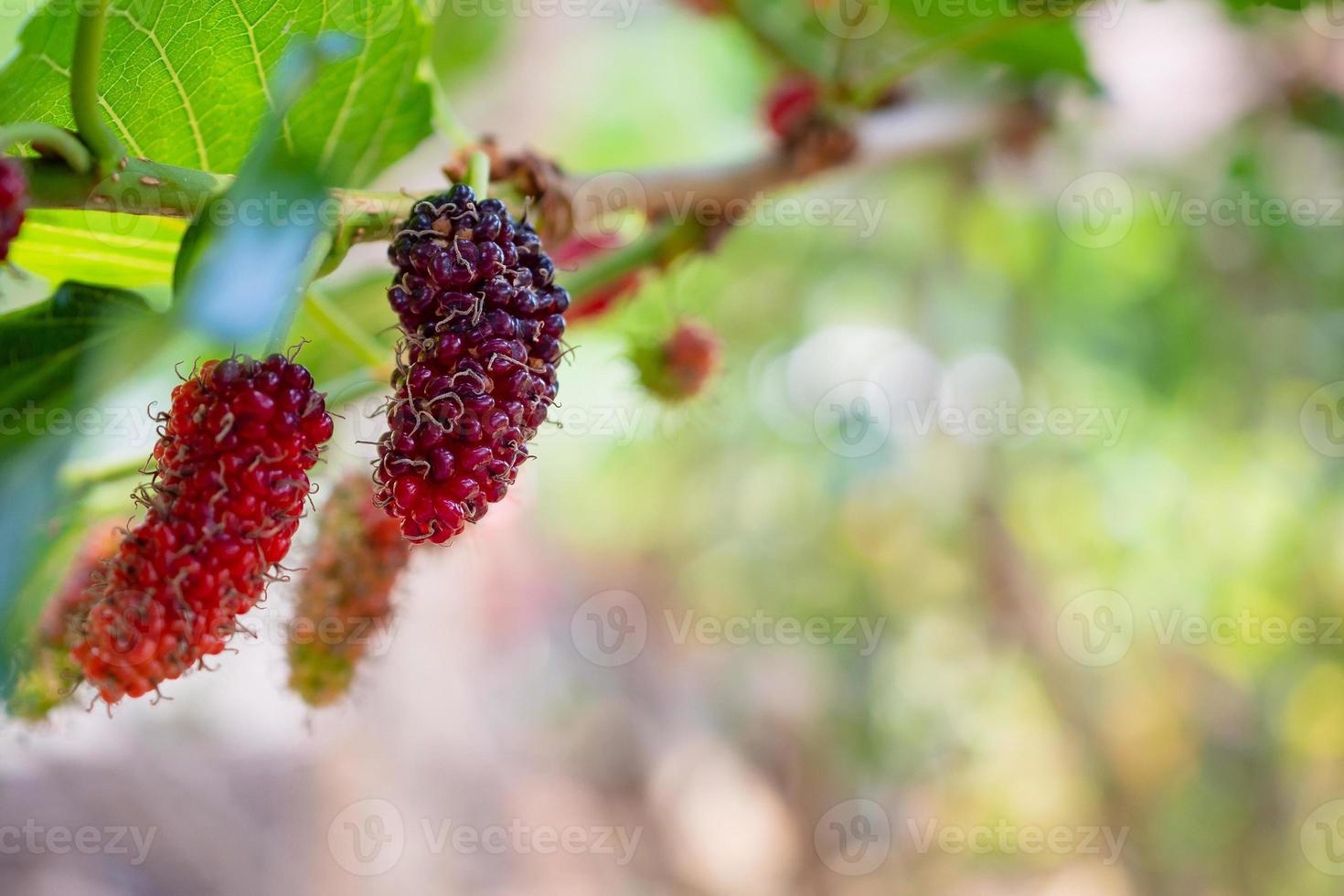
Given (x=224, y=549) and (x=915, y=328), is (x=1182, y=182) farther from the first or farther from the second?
(x=224, y=549)

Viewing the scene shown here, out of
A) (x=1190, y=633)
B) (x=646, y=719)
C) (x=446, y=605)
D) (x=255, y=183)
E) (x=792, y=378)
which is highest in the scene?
(x=255, y=183)

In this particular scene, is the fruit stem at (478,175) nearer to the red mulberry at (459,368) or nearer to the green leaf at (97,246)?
the red mulberry at (459,368)

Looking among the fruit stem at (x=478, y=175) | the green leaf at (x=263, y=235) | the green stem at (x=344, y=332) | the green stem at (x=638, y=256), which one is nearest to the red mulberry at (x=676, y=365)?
the green stem at (x=638, y=256)

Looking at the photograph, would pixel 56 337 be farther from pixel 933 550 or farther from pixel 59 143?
pixel 933 550

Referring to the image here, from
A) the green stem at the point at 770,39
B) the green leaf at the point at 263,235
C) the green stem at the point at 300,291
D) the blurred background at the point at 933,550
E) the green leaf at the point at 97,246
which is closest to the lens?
the green leaf at the point at 263,235

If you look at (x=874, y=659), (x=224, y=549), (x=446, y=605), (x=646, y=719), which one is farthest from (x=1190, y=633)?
(x=224, y=549)

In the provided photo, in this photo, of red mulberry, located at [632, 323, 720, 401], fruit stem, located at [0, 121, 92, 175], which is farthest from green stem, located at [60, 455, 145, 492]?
red mulberry, located at [632, 323, 720, 401]
